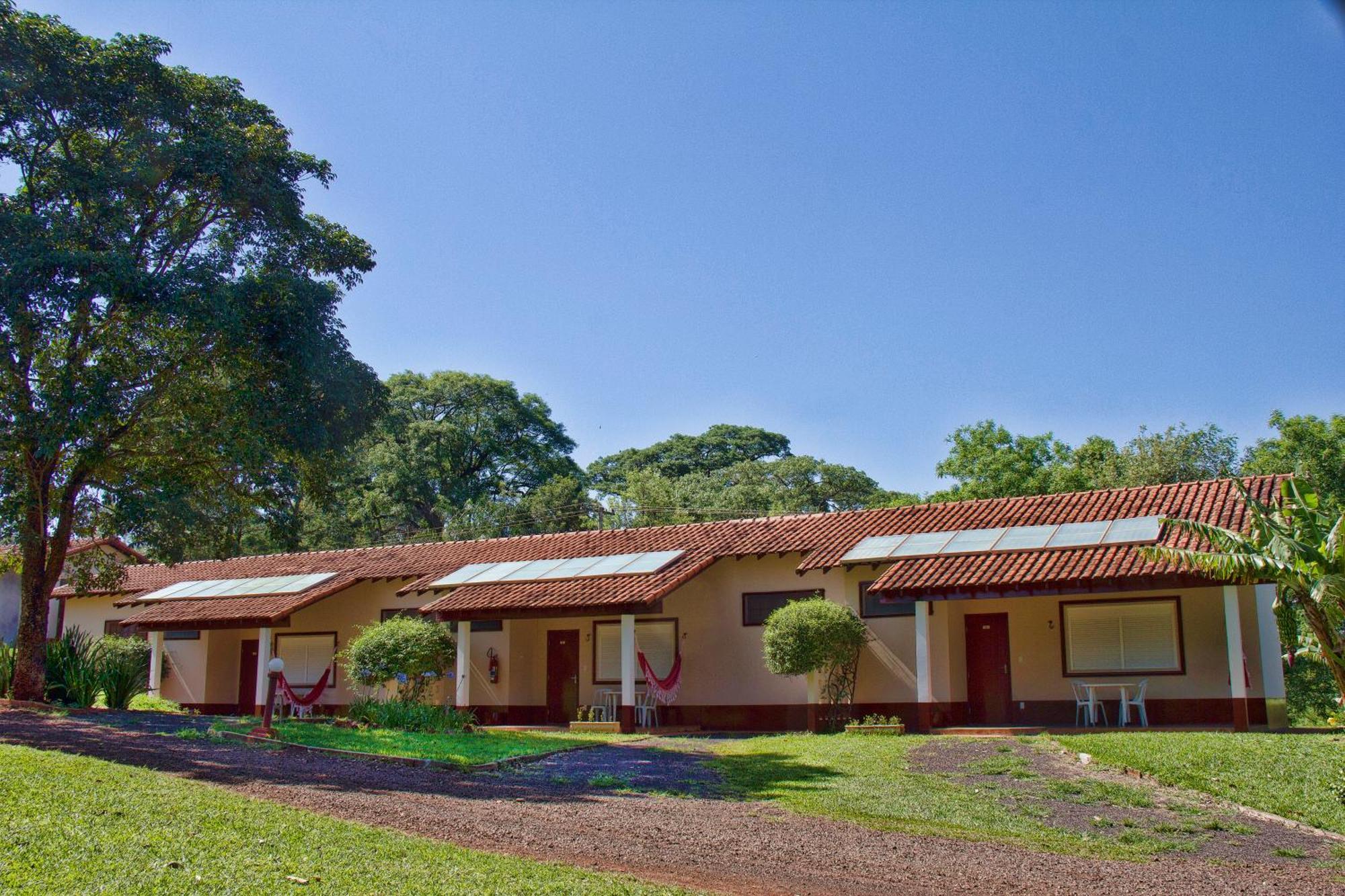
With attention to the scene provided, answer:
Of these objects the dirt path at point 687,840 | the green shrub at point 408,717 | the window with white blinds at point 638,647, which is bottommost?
the dirt path at point 687,840

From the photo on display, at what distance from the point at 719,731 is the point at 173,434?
10849 millimetres

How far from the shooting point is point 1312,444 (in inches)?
1340

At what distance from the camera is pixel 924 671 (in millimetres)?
19016

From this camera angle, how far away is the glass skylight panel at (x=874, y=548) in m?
20.4

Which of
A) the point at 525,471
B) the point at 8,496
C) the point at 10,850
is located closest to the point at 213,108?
the point at 8,496

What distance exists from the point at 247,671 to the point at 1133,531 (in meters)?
21.1

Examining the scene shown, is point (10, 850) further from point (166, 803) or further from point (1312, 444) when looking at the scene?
point (1312, 444)

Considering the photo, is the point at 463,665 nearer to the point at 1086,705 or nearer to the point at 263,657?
the point at 263,657

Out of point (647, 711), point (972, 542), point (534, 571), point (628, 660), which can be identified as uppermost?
point (972, 542)

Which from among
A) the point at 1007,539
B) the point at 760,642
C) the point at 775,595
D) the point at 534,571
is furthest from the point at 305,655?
the point at 1007,539

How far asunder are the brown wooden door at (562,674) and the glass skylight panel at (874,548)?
6.52m

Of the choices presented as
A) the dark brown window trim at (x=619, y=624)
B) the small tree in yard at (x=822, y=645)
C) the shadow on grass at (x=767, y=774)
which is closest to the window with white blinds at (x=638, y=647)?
the dark brown window trim at (x=619, y=624)

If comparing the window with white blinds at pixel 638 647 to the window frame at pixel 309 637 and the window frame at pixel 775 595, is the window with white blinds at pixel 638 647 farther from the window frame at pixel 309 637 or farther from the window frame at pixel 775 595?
the window frame at pixel 309 637

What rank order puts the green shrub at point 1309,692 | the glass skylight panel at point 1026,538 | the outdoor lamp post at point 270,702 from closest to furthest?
the outdoor lamp post at point 270,702 < the glass skylight panel at point 1026,538 < the green shrub at point 1309,692
